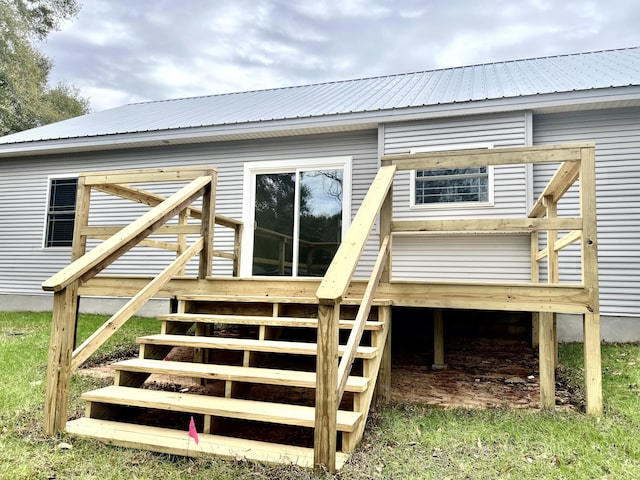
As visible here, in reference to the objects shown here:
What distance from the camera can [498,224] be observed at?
3.08 meters

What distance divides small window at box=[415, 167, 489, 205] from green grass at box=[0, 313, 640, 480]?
3.14 meters

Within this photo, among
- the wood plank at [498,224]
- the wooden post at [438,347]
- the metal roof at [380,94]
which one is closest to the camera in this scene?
the wood plank at [498,224]

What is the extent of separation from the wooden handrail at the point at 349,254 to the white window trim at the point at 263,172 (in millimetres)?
3743

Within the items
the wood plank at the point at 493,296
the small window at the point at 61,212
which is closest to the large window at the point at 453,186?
the wood plank at the point at 493,296

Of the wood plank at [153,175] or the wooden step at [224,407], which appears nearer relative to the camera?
the wooden step at [224,407]

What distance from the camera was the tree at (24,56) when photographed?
16531 millimetres

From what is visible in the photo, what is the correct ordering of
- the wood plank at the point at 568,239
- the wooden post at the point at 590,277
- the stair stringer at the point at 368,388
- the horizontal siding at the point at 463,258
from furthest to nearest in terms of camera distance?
the horizontal siding at the point at 463,258 < the wood plank at the point at 568,239 < the wooden post at the point at 590,277 < the stair stringer at the point at 368,388

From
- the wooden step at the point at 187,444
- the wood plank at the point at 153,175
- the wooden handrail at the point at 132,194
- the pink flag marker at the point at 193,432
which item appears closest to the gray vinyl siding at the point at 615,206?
the wood plank at the point at 153,175

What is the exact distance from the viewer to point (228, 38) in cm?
1919

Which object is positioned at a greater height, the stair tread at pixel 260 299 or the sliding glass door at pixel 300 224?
the sliding glass door at pixel 300 224

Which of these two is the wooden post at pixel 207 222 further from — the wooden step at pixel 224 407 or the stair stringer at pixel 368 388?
the stair stringer at pixel 368 388

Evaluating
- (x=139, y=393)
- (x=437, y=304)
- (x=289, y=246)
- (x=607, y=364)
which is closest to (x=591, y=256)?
(x=437, y=304)

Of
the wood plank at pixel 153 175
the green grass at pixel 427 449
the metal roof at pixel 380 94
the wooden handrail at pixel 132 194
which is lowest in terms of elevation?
the green grass at pixel 427 449

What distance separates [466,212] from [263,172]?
3307 millimetres
